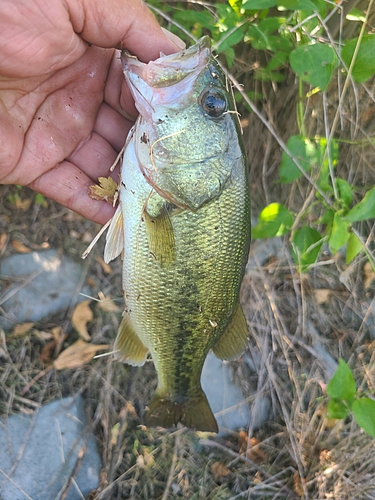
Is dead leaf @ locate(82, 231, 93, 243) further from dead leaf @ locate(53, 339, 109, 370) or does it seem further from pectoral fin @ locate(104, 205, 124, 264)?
pectoral fin @ locate(104, 205, 124, 264)

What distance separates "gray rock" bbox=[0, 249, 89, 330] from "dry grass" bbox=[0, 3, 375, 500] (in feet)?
0.27

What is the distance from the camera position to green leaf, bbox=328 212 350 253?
1784 millimetres

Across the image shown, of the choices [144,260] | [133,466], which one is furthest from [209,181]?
[133,466]

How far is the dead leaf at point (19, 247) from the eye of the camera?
2.81 m

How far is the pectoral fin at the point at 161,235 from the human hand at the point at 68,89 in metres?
0.58

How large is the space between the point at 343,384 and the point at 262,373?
51.4 inches

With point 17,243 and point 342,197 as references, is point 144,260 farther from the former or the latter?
point 17,243

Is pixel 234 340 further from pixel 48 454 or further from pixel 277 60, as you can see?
pixel 277 60

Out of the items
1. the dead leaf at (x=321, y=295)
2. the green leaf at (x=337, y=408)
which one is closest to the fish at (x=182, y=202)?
the green leaf at (x=337, y=408)

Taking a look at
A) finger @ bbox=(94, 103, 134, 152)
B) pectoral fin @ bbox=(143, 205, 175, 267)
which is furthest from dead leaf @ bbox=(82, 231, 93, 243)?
pectoral fin @ bbox=(143, 205, 175, 267)

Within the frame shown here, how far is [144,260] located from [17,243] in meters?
1.59

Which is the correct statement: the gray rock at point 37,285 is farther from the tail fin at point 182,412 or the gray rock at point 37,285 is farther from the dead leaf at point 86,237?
the tail fin at point 182,412

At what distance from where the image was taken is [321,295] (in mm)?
3357

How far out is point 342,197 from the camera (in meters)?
1.93
